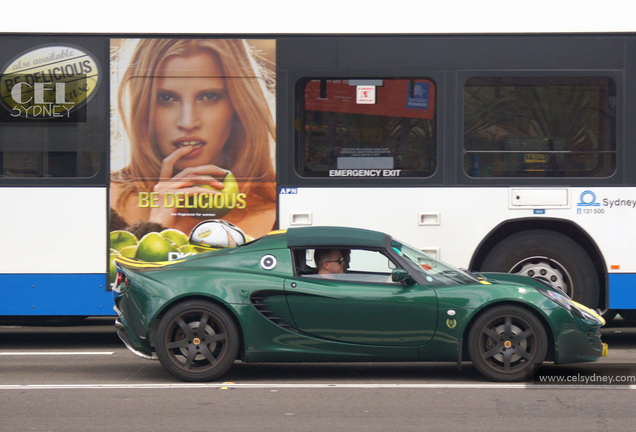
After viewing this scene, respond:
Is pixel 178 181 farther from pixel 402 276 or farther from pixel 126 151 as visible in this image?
pixel 402 276

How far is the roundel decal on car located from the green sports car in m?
0.04

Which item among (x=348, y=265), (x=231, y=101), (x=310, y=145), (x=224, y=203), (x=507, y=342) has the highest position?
(x=231, y=101)

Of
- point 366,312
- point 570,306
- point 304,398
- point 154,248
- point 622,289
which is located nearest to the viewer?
point 304,398

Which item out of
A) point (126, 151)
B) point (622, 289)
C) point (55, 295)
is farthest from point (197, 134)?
point (622, 289)

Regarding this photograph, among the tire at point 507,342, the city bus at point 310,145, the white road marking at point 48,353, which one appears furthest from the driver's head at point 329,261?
the white road marking at point 48,353

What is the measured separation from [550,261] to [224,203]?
129 inches

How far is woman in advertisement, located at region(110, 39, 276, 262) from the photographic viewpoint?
9.21 metres

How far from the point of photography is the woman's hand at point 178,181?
9.20 metres

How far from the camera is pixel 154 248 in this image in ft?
30.1

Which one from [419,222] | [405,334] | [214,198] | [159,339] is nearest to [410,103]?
[419,222]

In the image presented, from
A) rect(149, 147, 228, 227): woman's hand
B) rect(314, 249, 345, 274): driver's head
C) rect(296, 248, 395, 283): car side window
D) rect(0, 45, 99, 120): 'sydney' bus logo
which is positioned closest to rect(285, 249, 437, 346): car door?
rect(296, 248, 395, 283): car side window

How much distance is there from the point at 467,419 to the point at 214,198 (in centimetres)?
396

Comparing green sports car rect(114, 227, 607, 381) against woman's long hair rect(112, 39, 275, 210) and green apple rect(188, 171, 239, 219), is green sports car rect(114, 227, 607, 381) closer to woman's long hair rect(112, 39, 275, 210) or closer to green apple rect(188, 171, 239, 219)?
green apple rect(188, 171, 239, 219)
